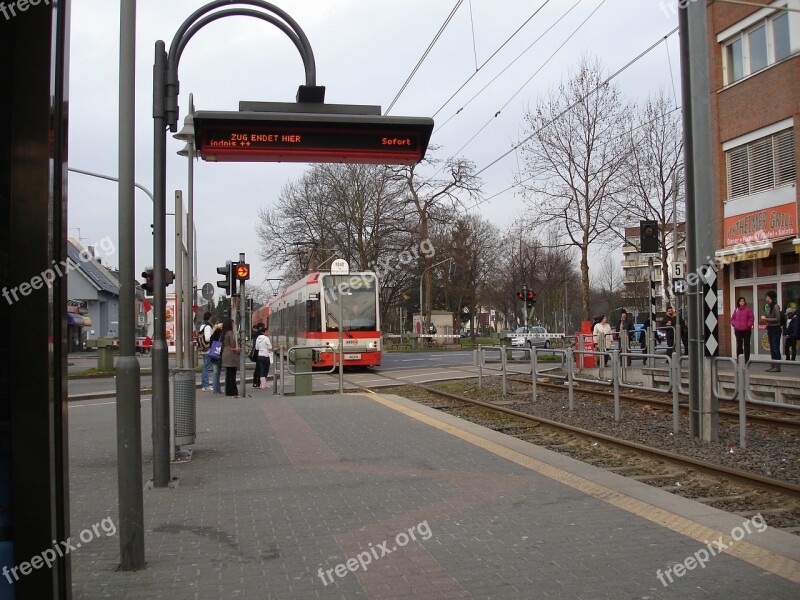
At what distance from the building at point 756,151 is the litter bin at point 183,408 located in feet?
58.9

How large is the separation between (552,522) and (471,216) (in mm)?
56166

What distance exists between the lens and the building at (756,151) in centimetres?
2239

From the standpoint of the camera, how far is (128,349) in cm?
508

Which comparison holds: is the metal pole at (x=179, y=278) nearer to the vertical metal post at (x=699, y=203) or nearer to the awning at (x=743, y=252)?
the vertical metal post at (x=699, y=203)

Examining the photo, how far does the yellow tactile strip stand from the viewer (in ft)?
16.4

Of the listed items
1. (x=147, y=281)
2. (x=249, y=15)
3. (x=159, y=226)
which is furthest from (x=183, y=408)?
(x=147, y=281)

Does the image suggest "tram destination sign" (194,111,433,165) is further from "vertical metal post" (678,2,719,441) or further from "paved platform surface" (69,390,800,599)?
"vertical metal post" (678,2,719,441)

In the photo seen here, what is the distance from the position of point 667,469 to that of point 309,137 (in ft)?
17.7

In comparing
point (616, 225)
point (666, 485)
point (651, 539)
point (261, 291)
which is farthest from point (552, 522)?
point (261, 291)

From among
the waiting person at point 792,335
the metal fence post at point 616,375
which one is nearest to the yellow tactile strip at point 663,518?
the metal fence post at point 616,375

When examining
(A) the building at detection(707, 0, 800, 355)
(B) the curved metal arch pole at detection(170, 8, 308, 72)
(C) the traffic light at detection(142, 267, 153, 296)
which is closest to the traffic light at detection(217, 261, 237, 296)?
(C) the traffic light at detection(142, 267, 153, 296)

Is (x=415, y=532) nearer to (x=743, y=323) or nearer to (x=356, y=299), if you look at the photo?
(x=743, y=323)

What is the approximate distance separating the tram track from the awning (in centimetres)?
1224

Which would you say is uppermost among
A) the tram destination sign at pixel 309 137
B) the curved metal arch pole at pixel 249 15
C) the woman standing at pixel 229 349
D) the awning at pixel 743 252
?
the curved metal arch pole at pixel 249 15
